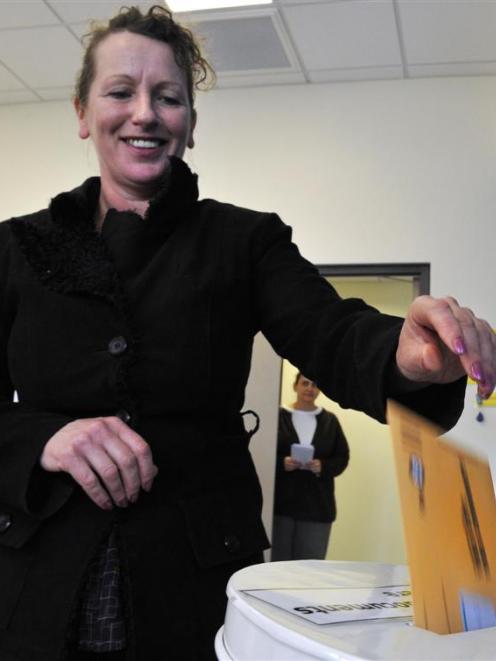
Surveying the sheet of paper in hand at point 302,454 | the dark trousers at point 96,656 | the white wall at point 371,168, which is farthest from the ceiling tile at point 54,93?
the dark trousers at point 96,656

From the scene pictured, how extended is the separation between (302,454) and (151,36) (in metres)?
3.66

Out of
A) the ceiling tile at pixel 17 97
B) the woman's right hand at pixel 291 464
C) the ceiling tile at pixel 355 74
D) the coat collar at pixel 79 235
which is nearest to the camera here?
the coat collar at pixel 79 235

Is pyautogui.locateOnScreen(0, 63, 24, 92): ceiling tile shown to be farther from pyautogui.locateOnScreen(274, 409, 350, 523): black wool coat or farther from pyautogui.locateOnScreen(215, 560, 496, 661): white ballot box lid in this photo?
pyautogui.locateOnScreen(215, 560, 496, 661): white ballot box lid

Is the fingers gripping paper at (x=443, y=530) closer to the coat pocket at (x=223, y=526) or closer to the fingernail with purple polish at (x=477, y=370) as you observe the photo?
the fingernail with purple polish at (x=477, y=370)

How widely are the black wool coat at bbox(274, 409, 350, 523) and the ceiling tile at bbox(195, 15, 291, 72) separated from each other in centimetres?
204

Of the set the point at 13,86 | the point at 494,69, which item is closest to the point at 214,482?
the point at 494,69

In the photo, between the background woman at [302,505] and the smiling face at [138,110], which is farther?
the background woman at [302,505]

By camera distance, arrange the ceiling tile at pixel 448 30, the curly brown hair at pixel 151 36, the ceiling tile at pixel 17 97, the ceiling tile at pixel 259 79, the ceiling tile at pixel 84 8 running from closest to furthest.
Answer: the curly brown hair at pixel 151 36 < the ceiling tile at pixel 448 30 < the ceiling tile at pixel 84 8 < the ceiling tile at pixel 259 79 < the ceiling tile at pixel 17 97

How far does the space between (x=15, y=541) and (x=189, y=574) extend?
0.18 m

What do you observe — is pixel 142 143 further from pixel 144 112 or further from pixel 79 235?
pixel 79 235

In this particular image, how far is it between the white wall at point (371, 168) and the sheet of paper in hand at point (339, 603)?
3524 millimetres

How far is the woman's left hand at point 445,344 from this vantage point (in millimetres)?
591

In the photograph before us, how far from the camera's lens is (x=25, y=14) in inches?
152

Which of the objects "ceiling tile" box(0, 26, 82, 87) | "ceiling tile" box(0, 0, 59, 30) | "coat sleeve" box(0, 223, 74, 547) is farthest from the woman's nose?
"ceiling tile" box(0, 26, 82, 87)
